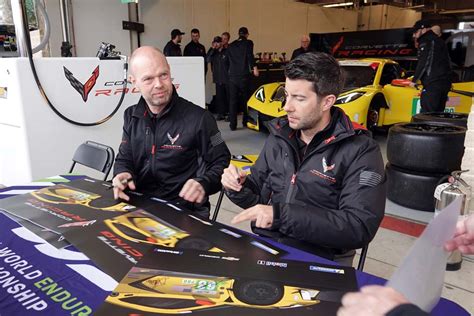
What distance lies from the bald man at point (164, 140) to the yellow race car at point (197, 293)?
0.92 m

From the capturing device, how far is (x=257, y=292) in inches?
32.4

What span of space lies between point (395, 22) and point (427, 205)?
14950mm

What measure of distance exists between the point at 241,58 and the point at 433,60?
113 inches

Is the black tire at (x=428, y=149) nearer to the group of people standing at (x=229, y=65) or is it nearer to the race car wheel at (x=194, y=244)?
the race car wheel at (x=194, y=244)

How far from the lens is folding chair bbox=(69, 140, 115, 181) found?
2.06 m

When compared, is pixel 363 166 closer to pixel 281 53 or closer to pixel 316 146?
pixel 316 146

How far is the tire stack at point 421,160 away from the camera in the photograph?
285cm

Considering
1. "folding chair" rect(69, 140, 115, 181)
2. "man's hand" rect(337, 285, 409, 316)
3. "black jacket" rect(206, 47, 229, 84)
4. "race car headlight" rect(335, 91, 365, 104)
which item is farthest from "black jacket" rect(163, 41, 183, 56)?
"man's hand" rect(337, 285, 409, 316)

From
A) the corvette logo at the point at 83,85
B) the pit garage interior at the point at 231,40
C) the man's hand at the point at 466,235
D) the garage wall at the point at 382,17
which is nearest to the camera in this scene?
the man's hand at the point at 466,235

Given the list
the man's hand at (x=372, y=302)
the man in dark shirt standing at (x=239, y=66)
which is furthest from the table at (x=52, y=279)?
the man in dark shirt standing at (x=239, y=66)

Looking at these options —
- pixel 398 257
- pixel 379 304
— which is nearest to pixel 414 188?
pixel 398 257

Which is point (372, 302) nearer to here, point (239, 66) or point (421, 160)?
point (421, 160)

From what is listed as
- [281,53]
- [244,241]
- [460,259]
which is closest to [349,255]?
[244,241]

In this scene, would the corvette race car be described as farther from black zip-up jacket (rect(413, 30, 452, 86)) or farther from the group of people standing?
the group of people standing
